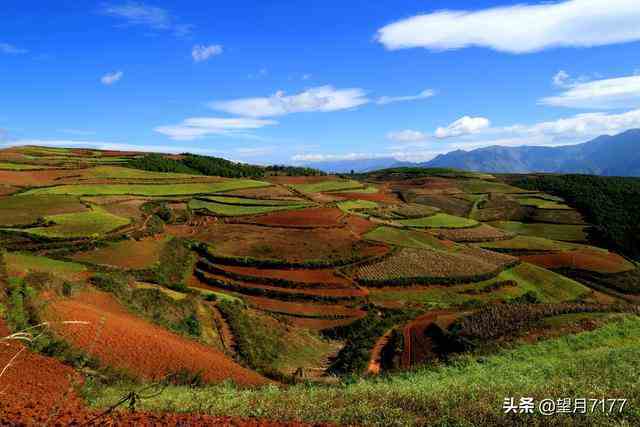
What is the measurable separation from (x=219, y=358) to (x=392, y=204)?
247 ft

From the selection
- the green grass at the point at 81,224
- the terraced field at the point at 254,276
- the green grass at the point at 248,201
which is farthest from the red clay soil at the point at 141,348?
the green grass at the point at 248,201

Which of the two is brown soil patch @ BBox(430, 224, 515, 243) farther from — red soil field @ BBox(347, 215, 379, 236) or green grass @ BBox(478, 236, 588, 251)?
red soil field @ BBox(347, 215, 379, 236)

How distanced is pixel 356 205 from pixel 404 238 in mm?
25367

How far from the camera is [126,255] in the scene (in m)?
42.9

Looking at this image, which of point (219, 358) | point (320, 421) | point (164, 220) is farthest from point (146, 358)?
point (164, 220)

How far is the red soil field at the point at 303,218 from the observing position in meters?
59.8

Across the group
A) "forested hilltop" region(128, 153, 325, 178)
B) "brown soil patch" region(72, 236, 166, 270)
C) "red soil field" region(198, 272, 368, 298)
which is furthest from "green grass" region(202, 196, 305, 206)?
"forested hilltop" region(128, 153, 325, 178)

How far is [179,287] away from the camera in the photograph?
34.2m

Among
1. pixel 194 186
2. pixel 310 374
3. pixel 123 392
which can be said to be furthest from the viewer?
pixel 194 186

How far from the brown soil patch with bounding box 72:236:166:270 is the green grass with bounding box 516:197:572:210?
10106cm

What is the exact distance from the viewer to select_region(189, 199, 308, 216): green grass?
68312 mm

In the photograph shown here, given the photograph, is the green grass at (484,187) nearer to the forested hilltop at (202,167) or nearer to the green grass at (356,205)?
the forested hilltop at (202,167)

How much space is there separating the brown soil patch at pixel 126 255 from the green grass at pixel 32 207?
12.1 metres

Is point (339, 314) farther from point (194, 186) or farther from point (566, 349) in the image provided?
point (194, 186)
